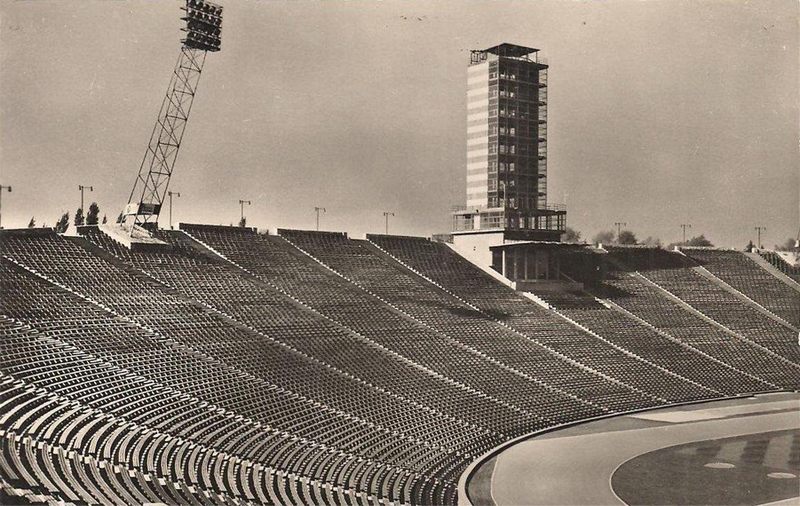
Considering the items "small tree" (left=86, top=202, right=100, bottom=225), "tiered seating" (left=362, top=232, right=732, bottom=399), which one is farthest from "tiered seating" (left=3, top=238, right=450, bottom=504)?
"small tree" (left=86, top=202, right=100, bottom=225)

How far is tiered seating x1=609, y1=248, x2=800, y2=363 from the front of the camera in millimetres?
53997

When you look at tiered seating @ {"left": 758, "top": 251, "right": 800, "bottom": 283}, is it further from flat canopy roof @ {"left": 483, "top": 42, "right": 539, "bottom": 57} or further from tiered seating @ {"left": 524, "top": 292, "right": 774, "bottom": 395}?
flat canopy roof @ {"left": 483, "top": 42, "right": 539, "bottom": 57}

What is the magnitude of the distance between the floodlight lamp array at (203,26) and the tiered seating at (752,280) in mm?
40617

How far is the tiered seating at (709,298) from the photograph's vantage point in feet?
177

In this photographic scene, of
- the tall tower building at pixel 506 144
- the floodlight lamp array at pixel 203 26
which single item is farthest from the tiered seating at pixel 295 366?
the floodlight lamp array at pixel 203 26

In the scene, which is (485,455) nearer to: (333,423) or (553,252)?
(333,423)

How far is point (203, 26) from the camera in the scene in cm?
4678

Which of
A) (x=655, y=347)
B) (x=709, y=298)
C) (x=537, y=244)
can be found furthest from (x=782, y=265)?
(x=655, y=347)

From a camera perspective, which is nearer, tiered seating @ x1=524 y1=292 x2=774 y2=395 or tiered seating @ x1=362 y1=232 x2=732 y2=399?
tiered seating @ x1=362 y1=232 x2=732 y2=399

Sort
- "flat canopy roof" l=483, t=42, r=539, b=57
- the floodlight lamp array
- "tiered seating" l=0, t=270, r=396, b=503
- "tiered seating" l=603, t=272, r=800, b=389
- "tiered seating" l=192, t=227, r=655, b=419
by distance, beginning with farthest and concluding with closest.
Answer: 1. "flat canopy roof" l=483, t=42, r=539, b=57
2. "tiered seating" l=603, t=272, r=800, b=389
3. the floodlight lamp array
4. "tiered seating" l=192, t=227, r=655, b=419
5. "tiered seating" l=0, t=270, r=396, b=503

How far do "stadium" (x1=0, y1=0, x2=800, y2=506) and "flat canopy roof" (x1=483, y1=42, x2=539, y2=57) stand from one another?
220mm

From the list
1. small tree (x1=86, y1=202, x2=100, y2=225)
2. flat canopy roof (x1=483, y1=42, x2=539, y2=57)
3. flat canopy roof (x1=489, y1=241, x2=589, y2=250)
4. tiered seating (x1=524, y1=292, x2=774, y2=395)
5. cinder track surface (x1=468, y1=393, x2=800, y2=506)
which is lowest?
cinder track surface (x1=468, y1=393, x2=800, y2=506)

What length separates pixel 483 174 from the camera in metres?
61.8

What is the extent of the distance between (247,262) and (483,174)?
2079cm
